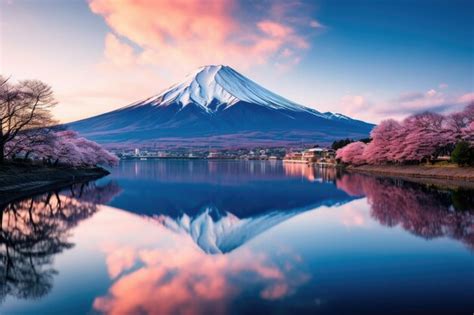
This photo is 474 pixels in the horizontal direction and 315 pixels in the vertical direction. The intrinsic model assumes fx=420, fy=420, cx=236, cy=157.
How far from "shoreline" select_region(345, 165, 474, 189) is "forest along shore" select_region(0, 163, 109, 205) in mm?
22132

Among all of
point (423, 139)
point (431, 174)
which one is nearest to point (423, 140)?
point (423, 139)


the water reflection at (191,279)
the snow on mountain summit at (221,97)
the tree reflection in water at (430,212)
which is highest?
the snow on mountain summit at (221,97)

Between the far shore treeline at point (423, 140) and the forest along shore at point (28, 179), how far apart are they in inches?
1049

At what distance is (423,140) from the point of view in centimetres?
3544

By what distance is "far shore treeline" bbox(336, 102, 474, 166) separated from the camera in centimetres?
3436

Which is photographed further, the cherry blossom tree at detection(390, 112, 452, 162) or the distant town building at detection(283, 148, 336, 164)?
the distant town building at detection(283, 148, 336, 164)

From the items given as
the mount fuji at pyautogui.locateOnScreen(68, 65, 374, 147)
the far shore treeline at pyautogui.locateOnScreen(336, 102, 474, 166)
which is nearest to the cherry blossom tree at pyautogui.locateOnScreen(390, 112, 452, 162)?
the far shore treeline at pyautogui.locateOnScreen(336, 102, 474, 166)

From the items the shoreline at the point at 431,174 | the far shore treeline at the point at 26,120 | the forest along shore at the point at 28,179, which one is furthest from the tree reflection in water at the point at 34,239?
the shoreline at the point at 431,174

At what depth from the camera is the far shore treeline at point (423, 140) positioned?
3436cm

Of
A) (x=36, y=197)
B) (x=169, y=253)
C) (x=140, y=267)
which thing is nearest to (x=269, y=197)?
(x=36, y=197)

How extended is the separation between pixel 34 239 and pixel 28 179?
1399 centimetres

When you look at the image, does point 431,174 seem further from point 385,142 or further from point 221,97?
point 221,97

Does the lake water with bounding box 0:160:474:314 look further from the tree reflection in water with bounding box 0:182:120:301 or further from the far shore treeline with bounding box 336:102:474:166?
the far shore treeline with bounding box 336:102:474:166

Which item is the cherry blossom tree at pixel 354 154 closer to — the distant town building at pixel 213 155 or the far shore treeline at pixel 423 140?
the far shore treeline at pixel 423 140
